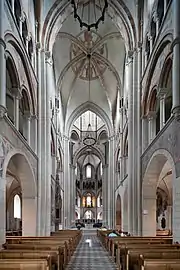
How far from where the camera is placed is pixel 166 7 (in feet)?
55.1

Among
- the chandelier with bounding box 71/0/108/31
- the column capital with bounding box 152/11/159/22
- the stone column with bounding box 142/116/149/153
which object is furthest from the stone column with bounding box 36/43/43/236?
the chandelier with bounding box 71/0/108/31

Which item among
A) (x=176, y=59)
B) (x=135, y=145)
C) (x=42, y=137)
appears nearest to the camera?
(x=176, y=59)

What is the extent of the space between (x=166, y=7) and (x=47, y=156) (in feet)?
36.8

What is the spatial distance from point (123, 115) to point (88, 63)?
27.6 ft

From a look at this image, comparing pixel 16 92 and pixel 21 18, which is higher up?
pixel 21 18

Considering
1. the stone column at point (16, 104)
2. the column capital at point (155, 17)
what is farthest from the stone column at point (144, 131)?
the stone column at point (16, 104)

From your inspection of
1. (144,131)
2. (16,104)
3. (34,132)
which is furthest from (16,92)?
(144,131)

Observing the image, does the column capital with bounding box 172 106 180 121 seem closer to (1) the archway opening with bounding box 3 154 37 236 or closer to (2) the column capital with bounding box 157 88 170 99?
(2) the column capital with bounding box 157 88 170 99

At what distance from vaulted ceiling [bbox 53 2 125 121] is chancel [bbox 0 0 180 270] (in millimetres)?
111

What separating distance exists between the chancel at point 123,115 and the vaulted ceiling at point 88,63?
111 mm

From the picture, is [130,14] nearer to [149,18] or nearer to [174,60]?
[149,18]

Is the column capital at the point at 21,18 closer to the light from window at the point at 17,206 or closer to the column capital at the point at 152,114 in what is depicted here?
the column capital at the point at 152,114

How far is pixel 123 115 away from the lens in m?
33.0

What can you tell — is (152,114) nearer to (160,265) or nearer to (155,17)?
(155,17)
